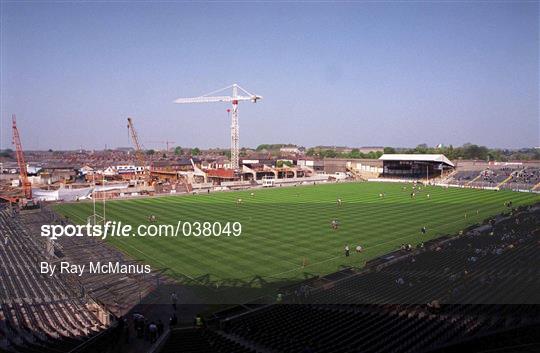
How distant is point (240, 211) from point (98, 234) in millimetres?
17443

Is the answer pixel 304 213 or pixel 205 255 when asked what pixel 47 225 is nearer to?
pixel 205 255

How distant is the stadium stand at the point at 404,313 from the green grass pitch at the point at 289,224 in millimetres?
4778

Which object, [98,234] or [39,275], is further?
[98,234]

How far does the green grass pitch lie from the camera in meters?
26.7

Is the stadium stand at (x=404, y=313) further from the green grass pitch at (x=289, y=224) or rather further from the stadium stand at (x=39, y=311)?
the green grass pitch at (x=289, y=224)

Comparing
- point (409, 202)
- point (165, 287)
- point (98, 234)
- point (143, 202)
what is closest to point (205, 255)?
point (165, 287)

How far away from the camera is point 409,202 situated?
55719mm

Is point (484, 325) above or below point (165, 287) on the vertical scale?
above

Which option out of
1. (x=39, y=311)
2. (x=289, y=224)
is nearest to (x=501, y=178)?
(x=289, y=224)

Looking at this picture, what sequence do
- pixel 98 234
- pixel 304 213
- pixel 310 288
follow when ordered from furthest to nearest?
pixel 304 213
pixel 98 234
pixel 310 288

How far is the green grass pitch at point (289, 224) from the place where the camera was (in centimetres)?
2669

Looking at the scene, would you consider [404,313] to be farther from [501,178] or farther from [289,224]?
[501,178]

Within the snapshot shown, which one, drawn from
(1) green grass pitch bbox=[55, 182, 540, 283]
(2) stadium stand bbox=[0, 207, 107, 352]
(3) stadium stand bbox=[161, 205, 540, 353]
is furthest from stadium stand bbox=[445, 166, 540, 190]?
(2) stadium stand bbox=[0, 207, 107, 352]

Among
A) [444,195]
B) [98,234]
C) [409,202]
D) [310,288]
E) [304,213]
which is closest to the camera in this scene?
[310,288]
